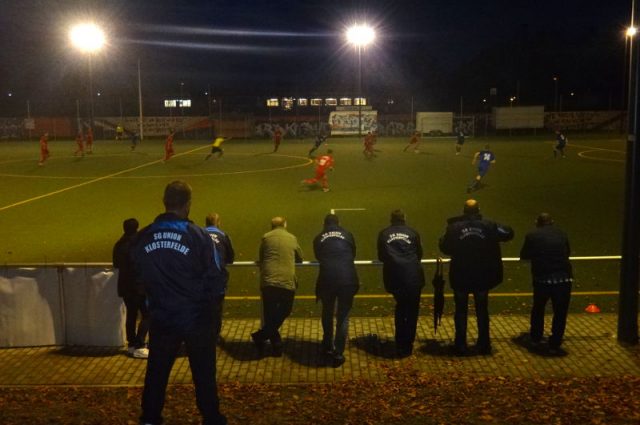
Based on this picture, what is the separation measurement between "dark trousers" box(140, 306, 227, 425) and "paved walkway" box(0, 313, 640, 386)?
7.23 ft

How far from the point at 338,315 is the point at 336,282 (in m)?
0.40

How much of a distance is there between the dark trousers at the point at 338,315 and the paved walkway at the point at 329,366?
0.25 m

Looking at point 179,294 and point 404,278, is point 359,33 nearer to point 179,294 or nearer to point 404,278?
point 404,278

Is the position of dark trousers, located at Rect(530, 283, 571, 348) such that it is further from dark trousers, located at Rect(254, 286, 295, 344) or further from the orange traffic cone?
dark trousers, located at Rect(254, 286, 295, 344)

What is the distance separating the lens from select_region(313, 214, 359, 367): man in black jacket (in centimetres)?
791

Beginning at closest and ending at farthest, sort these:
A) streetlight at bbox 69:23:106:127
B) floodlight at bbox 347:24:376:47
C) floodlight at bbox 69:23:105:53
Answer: streetlight at bbox 69:23:106:127, floodlight at bbox 69:23:105:53, floodlight at bbox 347:24:376:47

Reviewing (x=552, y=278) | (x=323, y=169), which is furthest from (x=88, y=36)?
(x=552, y=278)

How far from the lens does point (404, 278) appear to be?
8.09 m

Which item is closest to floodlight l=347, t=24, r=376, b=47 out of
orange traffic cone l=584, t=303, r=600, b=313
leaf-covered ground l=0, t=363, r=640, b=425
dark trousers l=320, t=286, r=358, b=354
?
orange traffic cone l=584, t=303, r=600, b=313

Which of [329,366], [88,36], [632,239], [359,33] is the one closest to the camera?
[329,366]

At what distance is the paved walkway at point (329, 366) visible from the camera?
24.3ft

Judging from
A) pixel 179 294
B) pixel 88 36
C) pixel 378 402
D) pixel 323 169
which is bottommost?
pixel 378 402

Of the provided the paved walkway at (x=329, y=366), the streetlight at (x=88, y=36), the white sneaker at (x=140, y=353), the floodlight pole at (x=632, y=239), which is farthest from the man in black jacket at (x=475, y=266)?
the streetlight at (x=88, y=36)

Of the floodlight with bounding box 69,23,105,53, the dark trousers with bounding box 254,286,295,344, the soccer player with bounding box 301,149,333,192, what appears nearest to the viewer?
the dark trousers with bounding box 254,286,295,344
